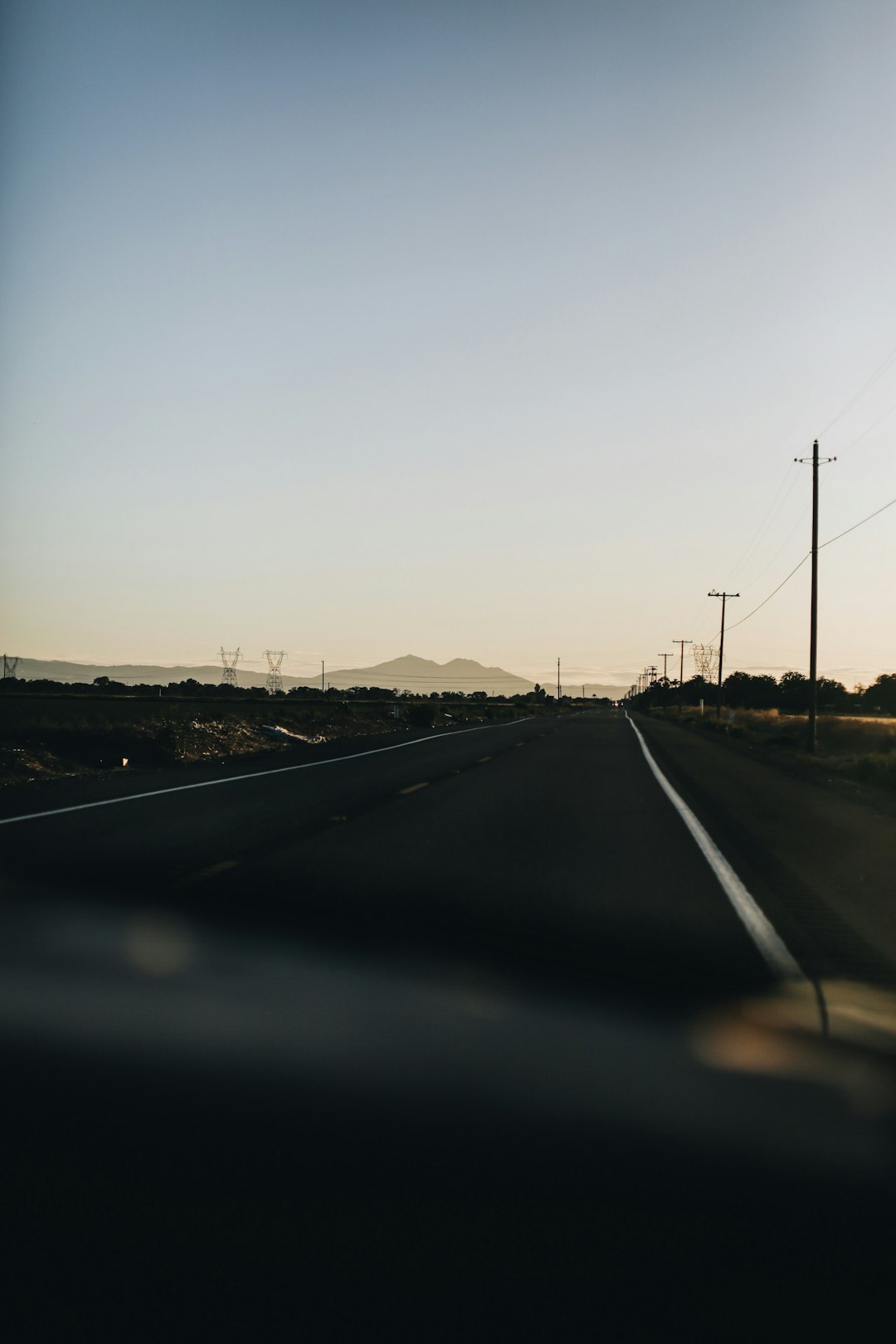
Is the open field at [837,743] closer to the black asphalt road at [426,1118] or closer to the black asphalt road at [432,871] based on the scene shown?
the black asphalt road at [432,871]

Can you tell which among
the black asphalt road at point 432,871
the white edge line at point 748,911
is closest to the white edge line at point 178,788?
the black asphalt road at point 432,871

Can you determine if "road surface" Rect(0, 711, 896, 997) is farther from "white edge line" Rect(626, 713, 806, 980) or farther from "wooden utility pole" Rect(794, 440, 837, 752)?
"wooden utility pole" Rect(794, 440, 837, 752)

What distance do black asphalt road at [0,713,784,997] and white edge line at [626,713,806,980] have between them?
0.35 feet

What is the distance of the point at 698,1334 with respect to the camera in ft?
9.54

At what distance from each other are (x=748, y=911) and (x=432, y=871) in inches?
114

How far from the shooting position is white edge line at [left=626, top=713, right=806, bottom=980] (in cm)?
745

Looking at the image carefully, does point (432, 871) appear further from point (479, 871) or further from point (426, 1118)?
point (426, 1118)

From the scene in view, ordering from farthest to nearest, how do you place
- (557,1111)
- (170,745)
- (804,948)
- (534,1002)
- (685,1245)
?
(170,745) < (804,948) < (534,1002) < (557,1111) < (685,1245)

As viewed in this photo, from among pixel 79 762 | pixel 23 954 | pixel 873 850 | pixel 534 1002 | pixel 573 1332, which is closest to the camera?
pixel 573 1332

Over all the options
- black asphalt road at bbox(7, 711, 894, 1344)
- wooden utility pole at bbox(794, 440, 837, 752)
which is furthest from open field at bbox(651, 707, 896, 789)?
black asphalt road at bbox(7, 711, 894, 1344)

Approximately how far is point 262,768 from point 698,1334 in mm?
23100

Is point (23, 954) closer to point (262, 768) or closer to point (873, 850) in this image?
point (873, 850)

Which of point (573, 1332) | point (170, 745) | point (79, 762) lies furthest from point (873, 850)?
point (170, 745)

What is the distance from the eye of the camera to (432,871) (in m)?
11.0
